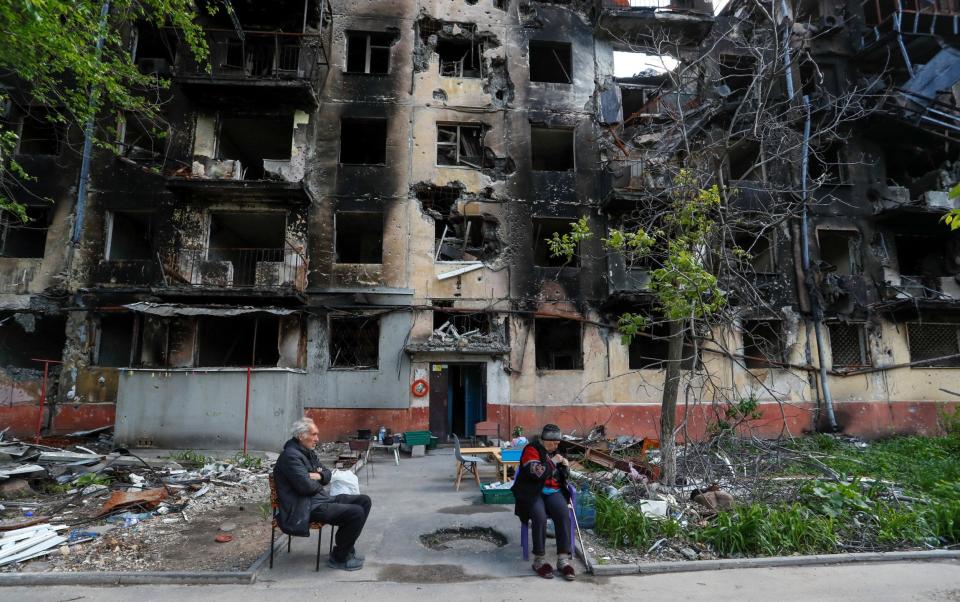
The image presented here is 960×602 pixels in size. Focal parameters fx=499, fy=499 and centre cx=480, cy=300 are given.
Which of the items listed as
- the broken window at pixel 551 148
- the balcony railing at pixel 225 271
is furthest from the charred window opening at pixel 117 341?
the broken window at pixel 551 148

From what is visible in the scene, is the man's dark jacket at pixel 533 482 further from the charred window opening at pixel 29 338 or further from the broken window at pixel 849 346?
the charred window opening at pixel 29 338

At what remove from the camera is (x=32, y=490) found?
805cm

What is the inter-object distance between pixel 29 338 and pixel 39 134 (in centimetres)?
704

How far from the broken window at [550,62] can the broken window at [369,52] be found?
5247 mm

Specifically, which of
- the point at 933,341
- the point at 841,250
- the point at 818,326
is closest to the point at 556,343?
the point at 818,326

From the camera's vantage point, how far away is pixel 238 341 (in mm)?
17062

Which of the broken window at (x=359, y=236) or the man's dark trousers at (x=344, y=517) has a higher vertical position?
the broken window at (x=359, y=236)

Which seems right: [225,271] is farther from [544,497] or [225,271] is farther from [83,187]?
[544,497]

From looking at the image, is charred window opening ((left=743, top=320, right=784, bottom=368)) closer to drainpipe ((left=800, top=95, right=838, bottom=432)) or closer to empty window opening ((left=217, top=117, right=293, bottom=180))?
drainpipe ((left=800, top=95, right=838, bottom=432))

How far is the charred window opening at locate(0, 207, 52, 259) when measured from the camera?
15461 millimetres

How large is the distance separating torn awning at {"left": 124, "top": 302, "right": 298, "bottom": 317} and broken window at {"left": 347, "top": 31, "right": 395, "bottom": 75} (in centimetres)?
900

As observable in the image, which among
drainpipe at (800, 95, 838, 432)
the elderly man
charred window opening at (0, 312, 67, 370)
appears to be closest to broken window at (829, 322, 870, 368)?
drainpipe at (800, 95, 838, 432)

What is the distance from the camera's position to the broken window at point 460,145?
17.0 meters

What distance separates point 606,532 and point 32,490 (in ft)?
29.5
